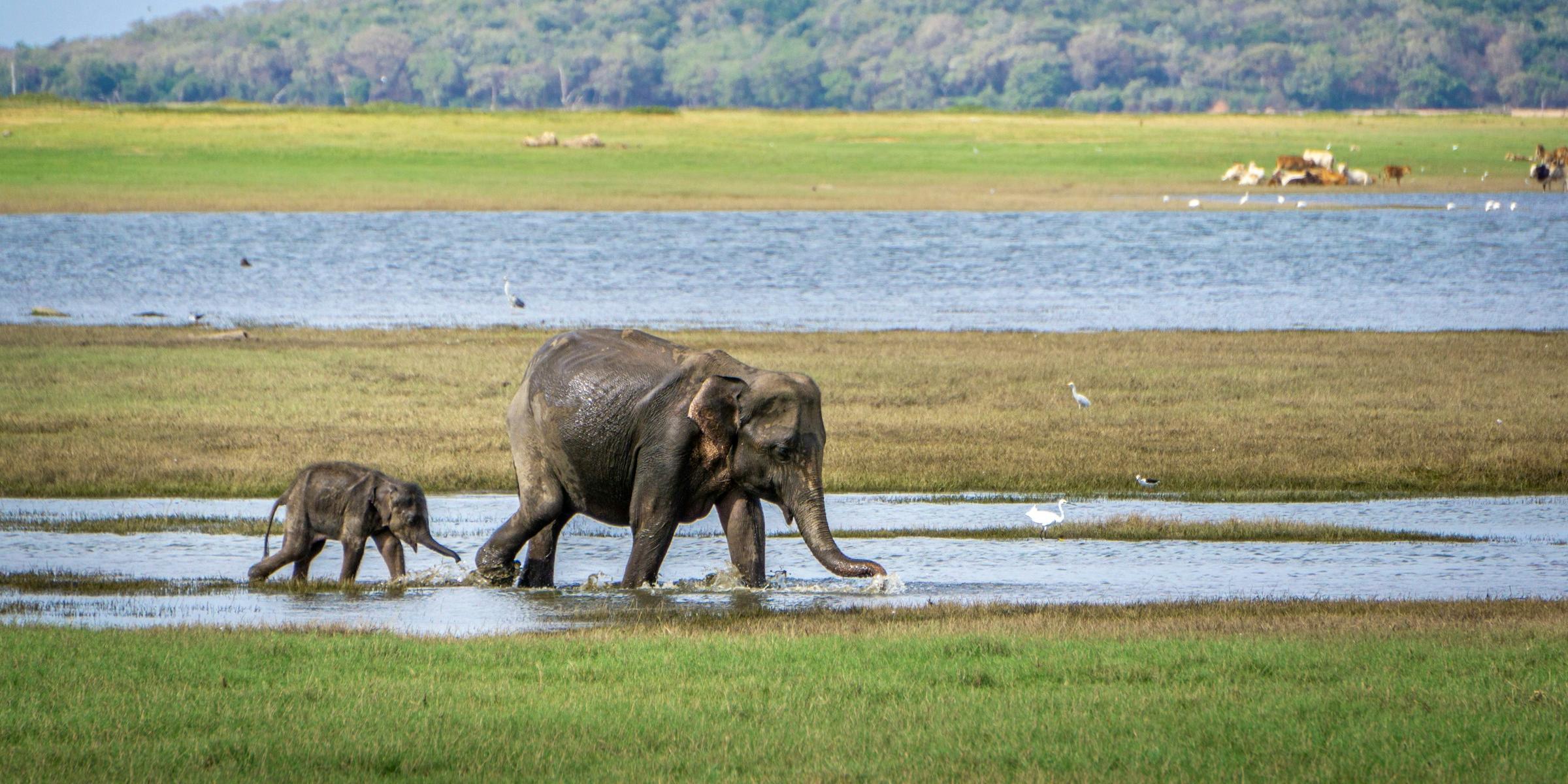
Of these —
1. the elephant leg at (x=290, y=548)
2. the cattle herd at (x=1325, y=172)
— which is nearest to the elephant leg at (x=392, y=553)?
the elephant leg at (x=290, y=548)

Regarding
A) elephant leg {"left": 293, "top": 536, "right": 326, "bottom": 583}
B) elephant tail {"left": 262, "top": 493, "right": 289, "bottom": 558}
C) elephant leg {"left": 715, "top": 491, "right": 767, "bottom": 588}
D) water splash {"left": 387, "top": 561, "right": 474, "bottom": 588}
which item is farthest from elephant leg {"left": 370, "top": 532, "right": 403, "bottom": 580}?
elephant leg {"left": 715, "top": 491, "right": 767, "bottom": 588}

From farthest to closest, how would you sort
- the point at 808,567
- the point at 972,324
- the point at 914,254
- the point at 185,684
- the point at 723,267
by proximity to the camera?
Answer: 1. the point at 914,254
2. the point at 723,267
3. the point at 972,324
4. the point at 808,567
5. the point at 185,684

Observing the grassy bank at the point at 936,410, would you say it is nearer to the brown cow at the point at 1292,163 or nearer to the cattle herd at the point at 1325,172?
the cattle herd at the point at 1325,172

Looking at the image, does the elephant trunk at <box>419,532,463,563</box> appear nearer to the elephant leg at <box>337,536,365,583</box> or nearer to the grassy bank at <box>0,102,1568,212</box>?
the elephant leg at <box>337,536,365,583</box>

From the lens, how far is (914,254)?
4809cm

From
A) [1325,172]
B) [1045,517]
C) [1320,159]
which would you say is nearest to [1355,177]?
[1325,172]

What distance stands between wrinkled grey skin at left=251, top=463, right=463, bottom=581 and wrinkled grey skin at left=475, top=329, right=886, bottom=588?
62cm

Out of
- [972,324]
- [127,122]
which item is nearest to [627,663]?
[972,324]

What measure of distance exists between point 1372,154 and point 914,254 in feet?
168

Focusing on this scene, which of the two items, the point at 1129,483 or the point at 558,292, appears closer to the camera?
the point at 1129,483

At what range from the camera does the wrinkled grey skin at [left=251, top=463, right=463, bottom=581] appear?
45.1 feet

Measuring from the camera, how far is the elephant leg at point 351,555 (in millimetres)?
13914

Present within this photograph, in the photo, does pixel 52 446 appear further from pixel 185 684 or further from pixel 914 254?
pixel 914 254

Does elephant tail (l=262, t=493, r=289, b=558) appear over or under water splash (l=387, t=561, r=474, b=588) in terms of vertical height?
over
